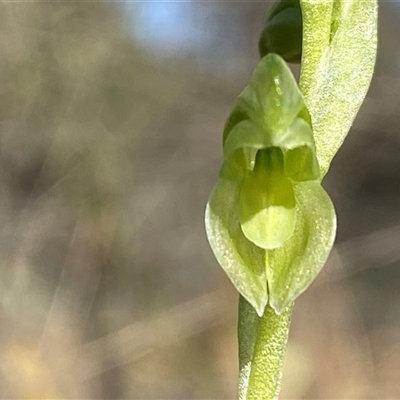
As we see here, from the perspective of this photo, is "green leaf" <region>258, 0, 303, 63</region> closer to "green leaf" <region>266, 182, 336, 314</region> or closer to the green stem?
"green leaf" <region>266, 182, 336, 314</region>

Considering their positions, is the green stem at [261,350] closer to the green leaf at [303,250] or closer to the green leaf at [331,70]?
the green leaf at [303,250]

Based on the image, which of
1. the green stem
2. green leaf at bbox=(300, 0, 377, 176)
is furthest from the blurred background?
green leaf at bbox=(300, 0, 377, 176)

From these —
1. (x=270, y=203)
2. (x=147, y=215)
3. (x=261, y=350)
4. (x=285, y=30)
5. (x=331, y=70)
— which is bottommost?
(x=261, y=350)

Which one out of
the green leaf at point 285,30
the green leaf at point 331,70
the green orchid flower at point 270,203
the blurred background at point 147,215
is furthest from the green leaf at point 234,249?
the blurred background at point 147,215

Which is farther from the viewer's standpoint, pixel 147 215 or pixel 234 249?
pixel 147 215

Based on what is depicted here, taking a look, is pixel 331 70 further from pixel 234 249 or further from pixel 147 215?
pixel 147 215

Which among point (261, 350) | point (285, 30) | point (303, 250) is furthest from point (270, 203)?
point (285, 30)
